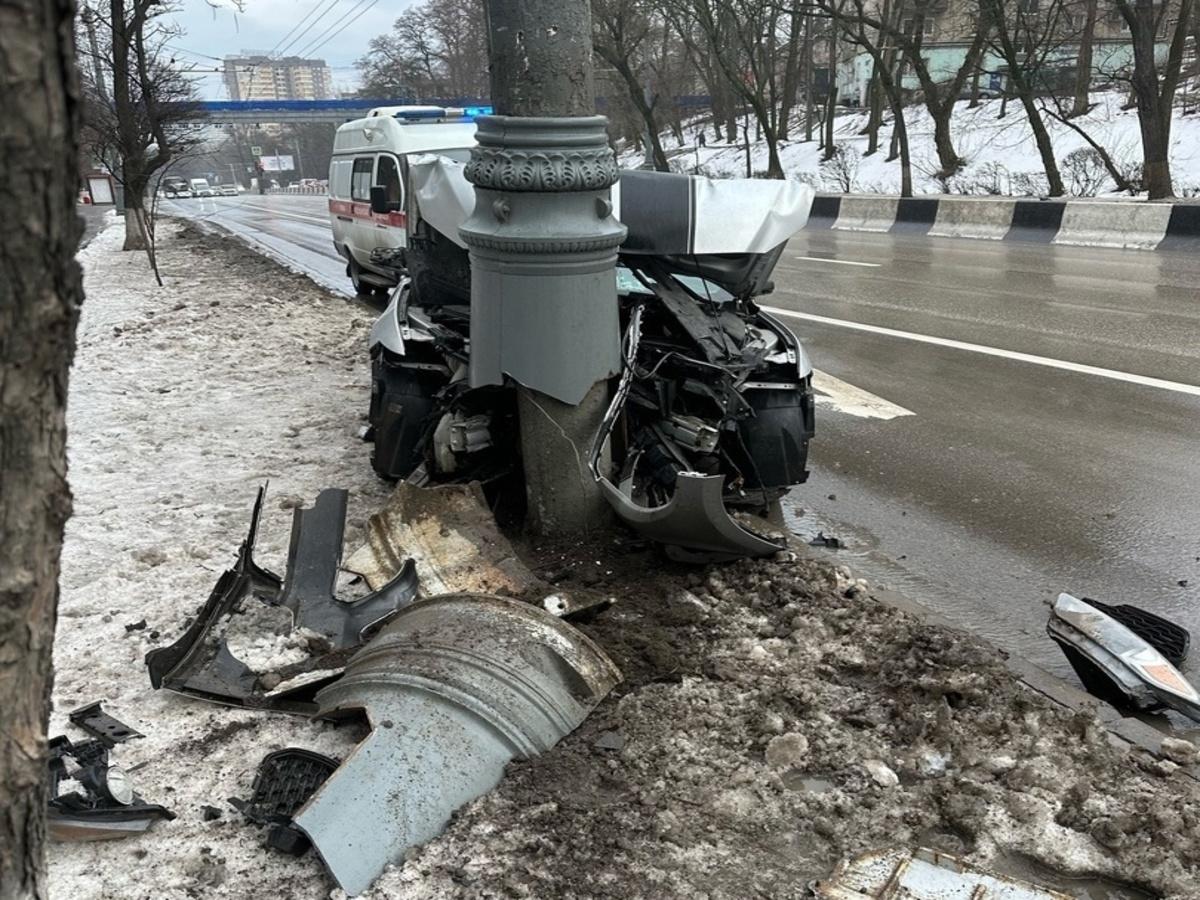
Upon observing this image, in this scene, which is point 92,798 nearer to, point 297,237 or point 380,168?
point 380,168

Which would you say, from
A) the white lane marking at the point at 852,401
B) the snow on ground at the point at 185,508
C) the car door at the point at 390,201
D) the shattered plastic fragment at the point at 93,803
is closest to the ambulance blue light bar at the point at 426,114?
the car door at the point at 390,201

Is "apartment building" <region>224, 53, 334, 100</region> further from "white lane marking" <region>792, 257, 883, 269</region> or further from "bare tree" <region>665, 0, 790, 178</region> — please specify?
"white lane marking" <region>792, 257, 883, 269</region>

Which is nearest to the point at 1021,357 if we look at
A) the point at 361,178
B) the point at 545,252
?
the point at 545,252

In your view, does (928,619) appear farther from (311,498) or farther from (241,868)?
(311,498)

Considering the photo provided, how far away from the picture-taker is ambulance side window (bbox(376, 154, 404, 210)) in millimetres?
11725

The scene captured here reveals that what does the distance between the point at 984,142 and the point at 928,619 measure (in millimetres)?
32792

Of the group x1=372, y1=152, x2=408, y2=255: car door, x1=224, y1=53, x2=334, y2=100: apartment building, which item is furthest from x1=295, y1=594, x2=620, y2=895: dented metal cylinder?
x1=224, y1=53, x2=334, y2=100: apartment building

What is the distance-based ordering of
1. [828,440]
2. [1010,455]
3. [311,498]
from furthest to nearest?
[828,440] → [1010,455] → [311,498]

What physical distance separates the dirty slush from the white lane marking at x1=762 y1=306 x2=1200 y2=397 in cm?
457

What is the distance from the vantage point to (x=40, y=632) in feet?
4.09

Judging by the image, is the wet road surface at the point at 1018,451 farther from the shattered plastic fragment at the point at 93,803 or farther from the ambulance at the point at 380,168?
the ambulance at the point at 380,168

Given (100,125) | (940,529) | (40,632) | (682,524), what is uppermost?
(100,125)

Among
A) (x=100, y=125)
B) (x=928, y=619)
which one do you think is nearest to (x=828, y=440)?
(x=928, y=619)

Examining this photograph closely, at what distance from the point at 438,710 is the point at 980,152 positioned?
3301 centimetres
